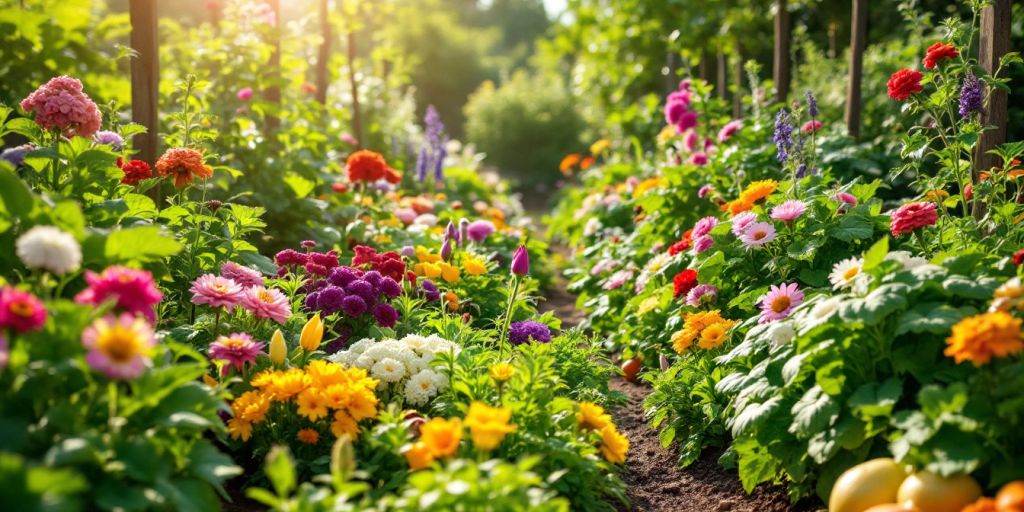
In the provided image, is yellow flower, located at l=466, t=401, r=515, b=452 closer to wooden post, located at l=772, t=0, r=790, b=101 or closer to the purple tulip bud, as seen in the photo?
the purple tulip bud

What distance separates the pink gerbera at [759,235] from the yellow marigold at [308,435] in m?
1.89

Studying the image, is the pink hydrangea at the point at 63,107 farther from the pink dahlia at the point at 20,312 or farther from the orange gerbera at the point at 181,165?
the pink dahlia at the point at 20,312

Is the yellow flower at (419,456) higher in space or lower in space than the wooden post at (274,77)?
lower

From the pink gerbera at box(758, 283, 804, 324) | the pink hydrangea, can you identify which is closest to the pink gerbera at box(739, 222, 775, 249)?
the pink gerbera at box(758, 283, 804, 324)

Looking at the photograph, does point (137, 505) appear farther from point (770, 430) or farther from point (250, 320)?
point (770, 430)

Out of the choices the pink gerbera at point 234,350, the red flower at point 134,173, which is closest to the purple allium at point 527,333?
the pink gerbera at point 234,350

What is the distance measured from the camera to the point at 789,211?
3.45 metres

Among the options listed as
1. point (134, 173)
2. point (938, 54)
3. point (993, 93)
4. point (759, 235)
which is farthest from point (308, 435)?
point (993, 93)

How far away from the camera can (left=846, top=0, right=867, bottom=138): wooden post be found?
5.64 metres

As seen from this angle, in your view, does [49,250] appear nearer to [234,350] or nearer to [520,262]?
[234,350]

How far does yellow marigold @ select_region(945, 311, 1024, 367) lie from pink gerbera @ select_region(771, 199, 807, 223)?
125 cm

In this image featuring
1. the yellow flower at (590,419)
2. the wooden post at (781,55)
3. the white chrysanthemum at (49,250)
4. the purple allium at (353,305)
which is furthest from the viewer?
the wooden post at (781,55)

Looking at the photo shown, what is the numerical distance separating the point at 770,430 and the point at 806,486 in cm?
22

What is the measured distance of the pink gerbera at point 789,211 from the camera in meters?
3.44
